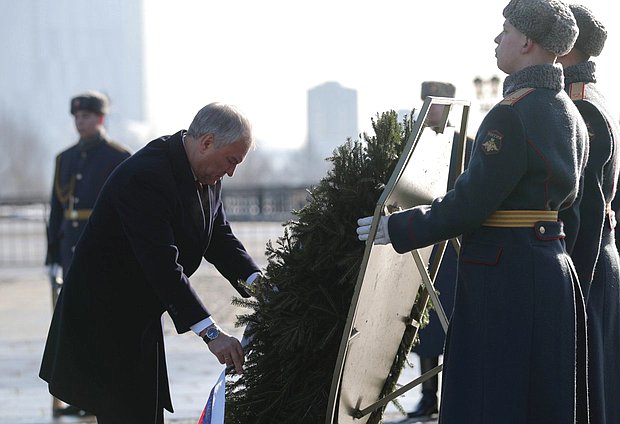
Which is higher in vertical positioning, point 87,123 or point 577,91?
point 577,91

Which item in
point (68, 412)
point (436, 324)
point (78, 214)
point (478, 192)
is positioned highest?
point (478, 192)

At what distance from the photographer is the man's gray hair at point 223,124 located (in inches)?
153

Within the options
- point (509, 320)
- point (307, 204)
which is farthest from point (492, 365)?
point (307, 204)

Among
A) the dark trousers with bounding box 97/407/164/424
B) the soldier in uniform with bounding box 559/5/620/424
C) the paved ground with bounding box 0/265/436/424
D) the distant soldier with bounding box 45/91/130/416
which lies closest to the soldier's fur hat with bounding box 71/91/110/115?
the distant soldier with bounding box 45/91/130/416

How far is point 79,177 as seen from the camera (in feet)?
24.7

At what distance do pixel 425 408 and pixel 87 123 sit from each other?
9.73 ft

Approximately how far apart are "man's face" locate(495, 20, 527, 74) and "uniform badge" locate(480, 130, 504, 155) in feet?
0.98

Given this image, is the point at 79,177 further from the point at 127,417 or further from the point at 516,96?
the point at 516,96

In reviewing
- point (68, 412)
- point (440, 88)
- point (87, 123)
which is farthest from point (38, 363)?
point (440, 88)

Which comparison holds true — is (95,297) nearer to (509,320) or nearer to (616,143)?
(509,320)

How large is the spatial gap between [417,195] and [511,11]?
670 mm

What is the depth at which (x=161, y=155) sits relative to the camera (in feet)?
13.1

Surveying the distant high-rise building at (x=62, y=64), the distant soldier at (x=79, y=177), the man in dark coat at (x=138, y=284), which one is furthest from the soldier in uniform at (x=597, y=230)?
the distant high-rise building at (x=62, y=64)

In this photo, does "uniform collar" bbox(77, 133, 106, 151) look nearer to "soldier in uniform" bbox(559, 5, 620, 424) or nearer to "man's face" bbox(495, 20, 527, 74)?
"soldier in uniform" bbox(559, 5, 620, 424)
